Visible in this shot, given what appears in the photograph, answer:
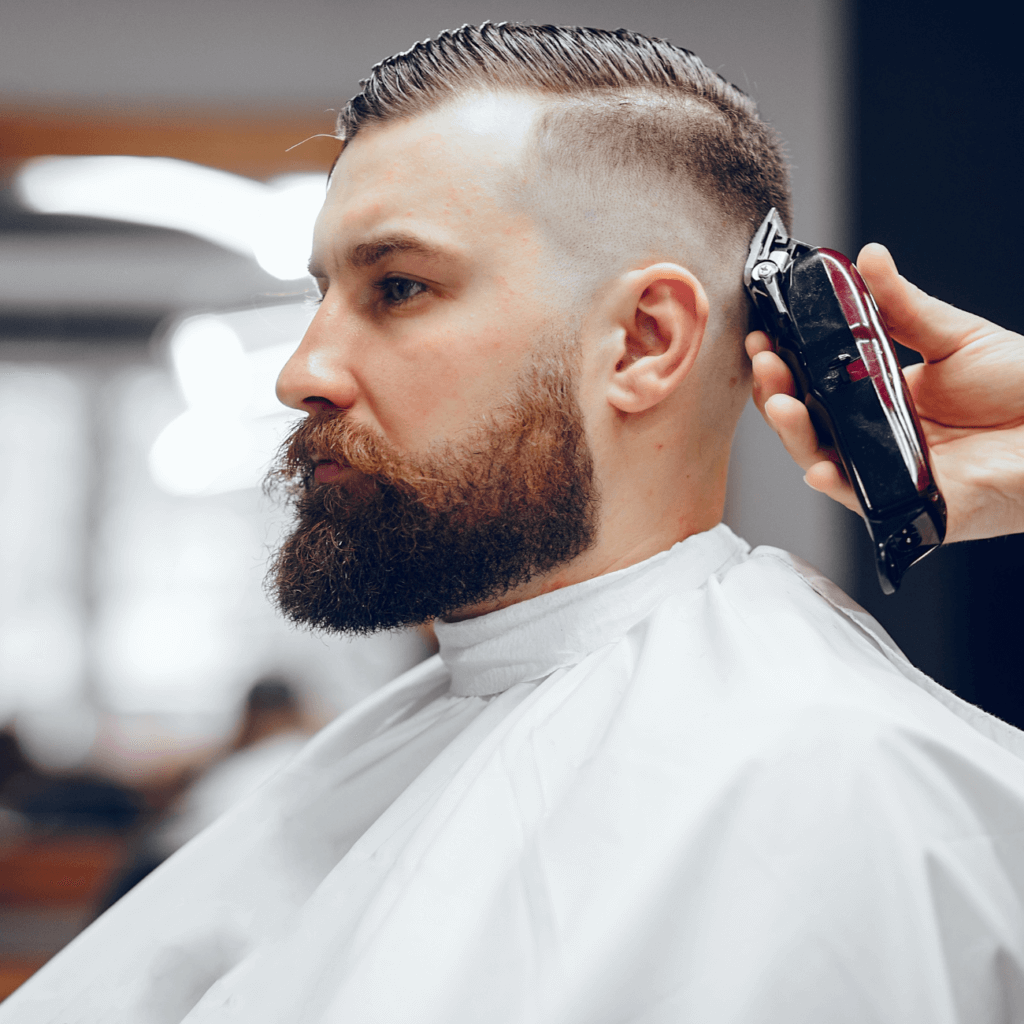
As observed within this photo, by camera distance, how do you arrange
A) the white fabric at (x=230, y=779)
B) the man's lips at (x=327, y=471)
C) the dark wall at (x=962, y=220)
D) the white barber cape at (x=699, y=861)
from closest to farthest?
the white barber cape at (x=699, y=861) → the man's lips at (x=327, y=471) → the dark wall at (x=962, y=220) → the white fabric at (x=230, y=779)

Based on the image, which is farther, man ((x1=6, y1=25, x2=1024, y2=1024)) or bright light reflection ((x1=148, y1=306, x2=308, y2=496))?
bright light reflection ((x1=148, y1=306, x2=308, y2=496))

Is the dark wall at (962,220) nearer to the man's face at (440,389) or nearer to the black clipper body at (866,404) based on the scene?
the black clipper body at (866,404)

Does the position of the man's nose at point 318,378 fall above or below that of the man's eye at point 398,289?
below

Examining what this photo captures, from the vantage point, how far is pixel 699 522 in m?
0.87

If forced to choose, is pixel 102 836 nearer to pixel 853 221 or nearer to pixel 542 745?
pixel 542 745

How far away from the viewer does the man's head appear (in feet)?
2.52

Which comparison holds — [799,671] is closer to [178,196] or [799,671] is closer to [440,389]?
[440,389]

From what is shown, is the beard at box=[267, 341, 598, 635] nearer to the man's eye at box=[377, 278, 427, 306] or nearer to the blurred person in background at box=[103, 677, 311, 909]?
the man's eye at box=[377, 278, 427, 306]

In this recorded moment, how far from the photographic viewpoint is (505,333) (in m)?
0.76

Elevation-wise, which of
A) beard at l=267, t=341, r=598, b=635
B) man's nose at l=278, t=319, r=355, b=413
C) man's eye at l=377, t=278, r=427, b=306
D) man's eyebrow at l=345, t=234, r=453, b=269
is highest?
man's eyebrow at l=345, t=234, r=453, b=269

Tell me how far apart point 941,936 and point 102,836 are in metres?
1.83

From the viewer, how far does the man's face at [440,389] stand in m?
0.77

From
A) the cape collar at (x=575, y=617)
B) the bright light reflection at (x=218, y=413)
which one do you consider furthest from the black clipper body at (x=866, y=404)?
the bright light reflection at (x=218, y=413)

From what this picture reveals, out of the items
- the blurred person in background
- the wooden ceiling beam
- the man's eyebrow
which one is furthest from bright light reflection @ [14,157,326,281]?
the man's eyebrow
